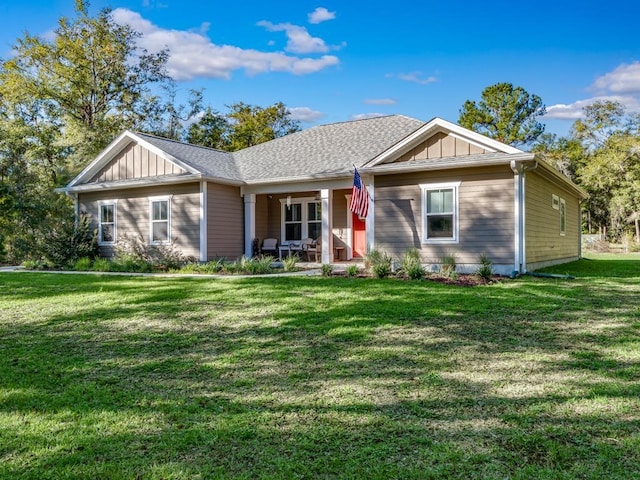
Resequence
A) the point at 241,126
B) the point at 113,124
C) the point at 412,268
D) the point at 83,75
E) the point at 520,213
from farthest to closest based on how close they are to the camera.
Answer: the point at 241,126 → the point at 113,124 → the point at 83,75 → the point at 520,213 → the point at 412,268

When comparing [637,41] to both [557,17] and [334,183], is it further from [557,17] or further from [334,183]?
[334,183]

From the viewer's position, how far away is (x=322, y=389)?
4.02 m

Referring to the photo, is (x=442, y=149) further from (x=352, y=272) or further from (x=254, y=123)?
(x=254, y=123)

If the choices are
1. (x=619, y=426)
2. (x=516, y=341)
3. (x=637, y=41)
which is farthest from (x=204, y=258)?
(x=637, y=41)

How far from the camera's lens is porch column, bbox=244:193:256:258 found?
15992mm

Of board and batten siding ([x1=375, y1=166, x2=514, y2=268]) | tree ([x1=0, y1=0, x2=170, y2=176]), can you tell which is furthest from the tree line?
board and batten siding ([x1=375, y1=166, x2=514, y2=268])

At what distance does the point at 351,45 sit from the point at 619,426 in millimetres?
20283

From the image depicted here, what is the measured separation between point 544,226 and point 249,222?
30.0 ft

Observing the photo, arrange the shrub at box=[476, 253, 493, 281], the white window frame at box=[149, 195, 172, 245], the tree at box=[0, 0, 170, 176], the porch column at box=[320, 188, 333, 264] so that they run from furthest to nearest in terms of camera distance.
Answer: the tree at box=[0, 0, 170, 176]
the white window frame at box=[149, 195, 172, 245]
the porch column at box=[320, 188, 333, 264]
the shrub at box=[476, 253, 493, 281]

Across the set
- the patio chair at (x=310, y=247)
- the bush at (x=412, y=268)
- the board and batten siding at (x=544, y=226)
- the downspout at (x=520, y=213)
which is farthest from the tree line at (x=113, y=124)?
the board and batten siding at (x=544, y=226)

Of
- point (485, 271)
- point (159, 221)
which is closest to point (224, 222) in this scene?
point (159, 221)

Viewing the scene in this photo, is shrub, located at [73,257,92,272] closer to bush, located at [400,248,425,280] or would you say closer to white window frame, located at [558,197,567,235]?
bush, located at [400,248,425,280]

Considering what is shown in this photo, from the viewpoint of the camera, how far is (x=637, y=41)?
22.1 metres

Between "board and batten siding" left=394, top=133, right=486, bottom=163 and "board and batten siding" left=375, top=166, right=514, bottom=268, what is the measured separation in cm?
46
